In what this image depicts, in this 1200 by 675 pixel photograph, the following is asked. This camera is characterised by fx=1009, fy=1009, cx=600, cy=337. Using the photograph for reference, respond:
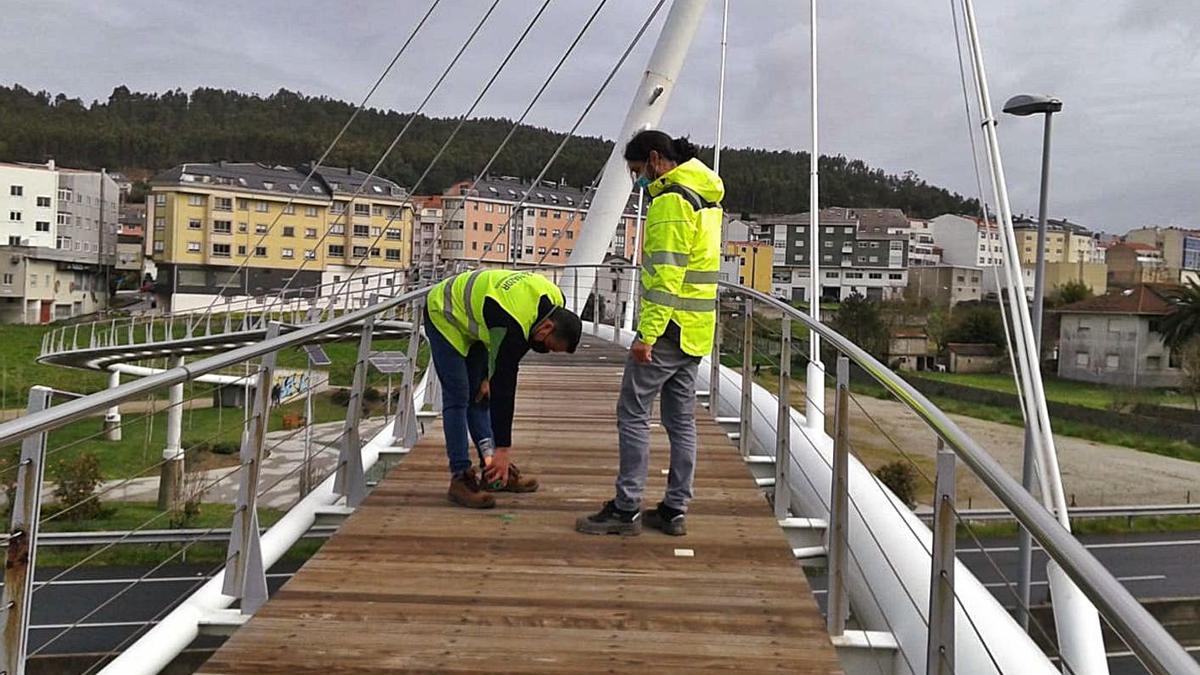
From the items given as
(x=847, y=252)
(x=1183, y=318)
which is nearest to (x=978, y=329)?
(x=1183, y=318)

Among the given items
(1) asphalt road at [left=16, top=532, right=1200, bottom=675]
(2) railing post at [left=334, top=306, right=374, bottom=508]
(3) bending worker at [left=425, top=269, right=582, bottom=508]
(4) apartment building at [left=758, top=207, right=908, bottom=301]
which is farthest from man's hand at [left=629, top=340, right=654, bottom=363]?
(4) apartment building at [left=758, top=207, right=908, bottom=301]

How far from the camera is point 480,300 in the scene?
14.1ft

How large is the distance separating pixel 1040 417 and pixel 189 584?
1567 centimetres

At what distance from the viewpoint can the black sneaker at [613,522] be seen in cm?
414

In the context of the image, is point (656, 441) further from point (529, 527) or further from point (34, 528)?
point (34, 528)

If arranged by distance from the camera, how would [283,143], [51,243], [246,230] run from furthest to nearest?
[283,143], [51,243], [246,230]

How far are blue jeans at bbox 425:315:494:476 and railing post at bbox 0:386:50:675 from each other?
2.51 m

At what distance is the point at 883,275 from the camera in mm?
71688

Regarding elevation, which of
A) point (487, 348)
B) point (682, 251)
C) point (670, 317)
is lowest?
point (487, 348)

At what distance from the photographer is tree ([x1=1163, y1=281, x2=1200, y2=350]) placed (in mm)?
42875

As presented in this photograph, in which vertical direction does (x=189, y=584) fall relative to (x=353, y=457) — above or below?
below

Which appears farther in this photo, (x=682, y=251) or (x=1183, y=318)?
(x=1183, y=318)

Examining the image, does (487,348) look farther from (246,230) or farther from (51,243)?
(51,243)

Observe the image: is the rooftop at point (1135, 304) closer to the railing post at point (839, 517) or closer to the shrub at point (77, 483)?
the shrub at point (77, 483)
